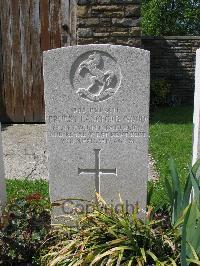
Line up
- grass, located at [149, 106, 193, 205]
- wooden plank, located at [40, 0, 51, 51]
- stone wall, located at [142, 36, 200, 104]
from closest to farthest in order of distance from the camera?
grass, located at [149, 106, 193, 205], wooden plank, located at [40, 0, 51, 51], stone wall, located at [142, 36, 200, 104]

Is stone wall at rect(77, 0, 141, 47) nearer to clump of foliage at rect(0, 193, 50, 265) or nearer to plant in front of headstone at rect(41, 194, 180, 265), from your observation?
clump of foliage at rect(0, 193, 50, 265)

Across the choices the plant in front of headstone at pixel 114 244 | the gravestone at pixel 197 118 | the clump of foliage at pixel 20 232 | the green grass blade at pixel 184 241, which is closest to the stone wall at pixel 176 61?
the gravestone at pixel 197 118

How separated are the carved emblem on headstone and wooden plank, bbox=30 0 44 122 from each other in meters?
4.32

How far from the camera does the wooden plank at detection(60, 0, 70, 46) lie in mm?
7031

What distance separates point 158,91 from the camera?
379 inches

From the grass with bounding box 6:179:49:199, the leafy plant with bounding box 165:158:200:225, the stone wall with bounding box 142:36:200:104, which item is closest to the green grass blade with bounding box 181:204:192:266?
the leafy plant with bounding box 165:158:200:225

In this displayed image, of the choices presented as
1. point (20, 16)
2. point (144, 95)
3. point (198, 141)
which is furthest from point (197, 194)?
point (20, 16)

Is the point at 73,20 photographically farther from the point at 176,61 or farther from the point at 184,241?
the point at 184,241

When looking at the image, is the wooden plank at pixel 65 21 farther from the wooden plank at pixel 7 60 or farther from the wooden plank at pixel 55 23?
the wooden plank at pixel 7 60

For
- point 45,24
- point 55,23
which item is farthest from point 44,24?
point 55,23

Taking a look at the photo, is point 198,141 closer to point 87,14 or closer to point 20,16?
point 87,14

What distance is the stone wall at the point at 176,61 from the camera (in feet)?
32.8

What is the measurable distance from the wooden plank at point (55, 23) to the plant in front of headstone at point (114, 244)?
15.1 feet

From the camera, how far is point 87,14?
6641mm
